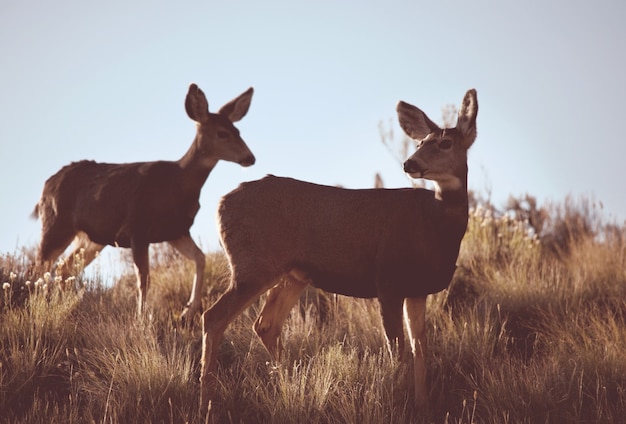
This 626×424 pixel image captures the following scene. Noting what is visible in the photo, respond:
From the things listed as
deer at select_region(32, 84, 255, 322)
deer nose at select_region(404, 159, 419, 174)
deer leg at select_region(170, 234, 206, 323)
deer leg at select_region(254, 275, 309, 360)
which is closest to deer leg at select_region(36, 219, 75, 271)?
deer at select_region(32, 84, 255, 322)

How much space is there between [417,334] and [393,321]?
0.45 m

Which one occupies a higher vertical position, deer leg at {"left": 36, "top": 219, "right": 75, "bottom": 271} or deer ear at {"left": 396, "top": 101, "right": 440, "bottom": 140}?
deer ear at {"left": 396, "top": 101, "right": 440, "bottom": 140}

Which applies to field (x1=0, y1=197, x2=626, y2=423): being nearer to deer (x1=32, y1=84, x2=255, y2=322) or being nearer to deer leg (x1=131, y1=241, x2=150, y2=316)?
→ deer leg (x1=131, y1=241, x2=150, y2=316)

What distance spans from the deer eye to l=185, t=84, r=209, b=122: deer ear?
351 centimetres

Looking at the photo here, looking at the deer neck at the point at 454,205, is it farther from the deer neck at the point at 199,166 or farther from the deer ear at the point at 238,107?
the deer ear at the point at 238,107

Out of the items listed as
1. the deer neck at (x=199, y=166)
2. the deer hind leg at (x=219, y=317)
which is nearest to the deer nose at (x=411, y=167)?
the deer hind leg at (x=219, y=317)

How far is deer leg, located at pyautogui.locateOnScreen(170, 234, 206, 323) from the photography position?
9.29 metres

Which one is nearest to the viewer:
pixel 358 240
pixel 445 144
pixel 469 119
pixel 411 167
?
pixel 411 167

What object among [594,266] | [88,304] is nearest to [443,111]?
[594,266]

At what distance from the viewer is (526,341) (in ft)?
29.2

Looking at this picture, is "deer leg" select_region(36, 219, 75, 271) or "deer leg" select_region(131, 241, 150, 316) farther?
"deer leg" select_region(36, 219, 75, 271)

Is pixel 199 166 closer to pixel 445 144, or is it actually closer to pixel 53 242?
pixel 53 242

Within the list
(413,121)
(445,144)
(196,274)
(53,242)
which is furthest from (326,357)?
(53,242)

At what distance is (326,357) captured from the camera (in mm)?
6789
